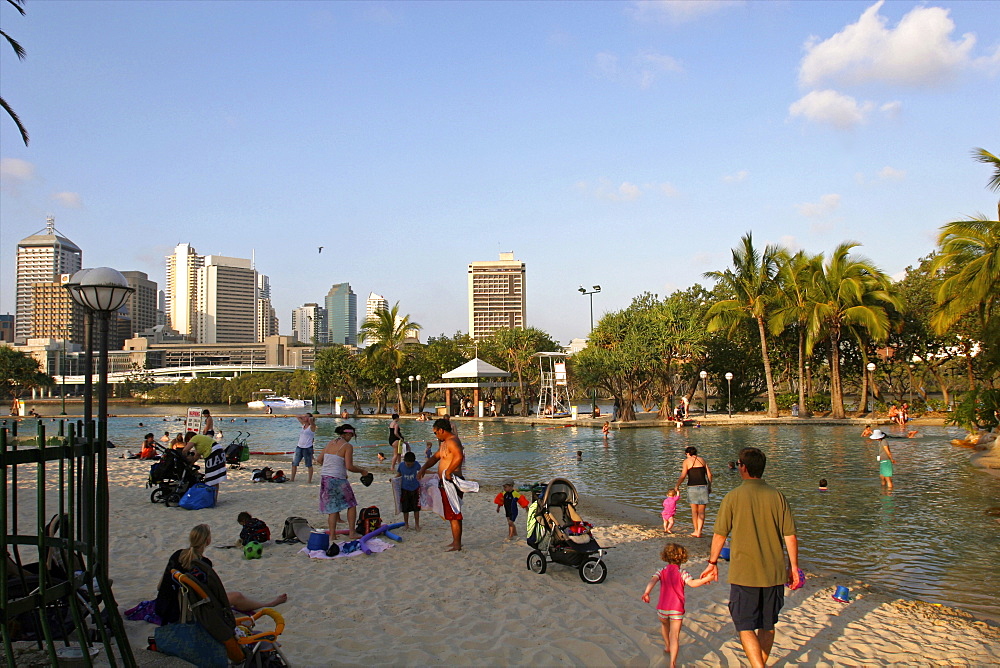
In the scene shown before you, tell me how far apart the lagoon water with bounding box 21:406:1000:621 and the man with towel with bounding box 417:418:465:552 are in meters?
4.48

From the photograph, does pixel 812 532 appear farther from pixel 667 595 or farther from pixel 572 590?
pixel 667 595

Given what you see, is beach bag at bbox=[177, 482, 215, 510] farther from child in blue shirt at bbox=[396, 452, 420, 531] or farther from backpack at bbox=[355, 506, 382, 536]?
child in blue shirt at bbox=[396, 452, 420, 531]

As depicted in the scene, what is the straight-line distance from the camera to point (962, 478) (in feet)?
56.0

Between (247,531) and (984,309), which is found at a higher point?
(984,309)

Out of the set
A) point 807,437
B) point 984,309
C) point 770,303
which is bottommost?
point 807,437

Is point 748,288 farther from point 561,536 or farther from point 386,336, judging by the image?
point 561,536

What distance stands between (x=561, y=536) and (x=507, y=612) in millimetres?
1530

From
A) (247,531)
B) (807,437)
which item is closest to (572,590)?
(247,531)

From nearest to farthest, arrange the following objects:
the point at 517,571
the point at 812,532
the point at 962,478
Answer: the point at 517,571 < the point at 812,532 < the point at 962,478

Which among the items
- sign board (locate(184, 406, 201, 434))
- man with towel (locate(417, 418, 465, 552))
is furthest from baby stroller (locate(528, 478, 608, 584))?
sign board (locate(184, 406, 201, 434))

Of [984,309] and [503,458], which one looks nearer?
[984,309]

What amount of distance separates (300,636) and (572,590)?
312cm

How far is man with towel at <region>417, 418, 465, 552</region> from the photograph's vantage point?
9.17 m

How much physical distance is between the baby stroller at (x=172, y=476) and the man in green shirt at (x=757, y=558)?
11207 mm
